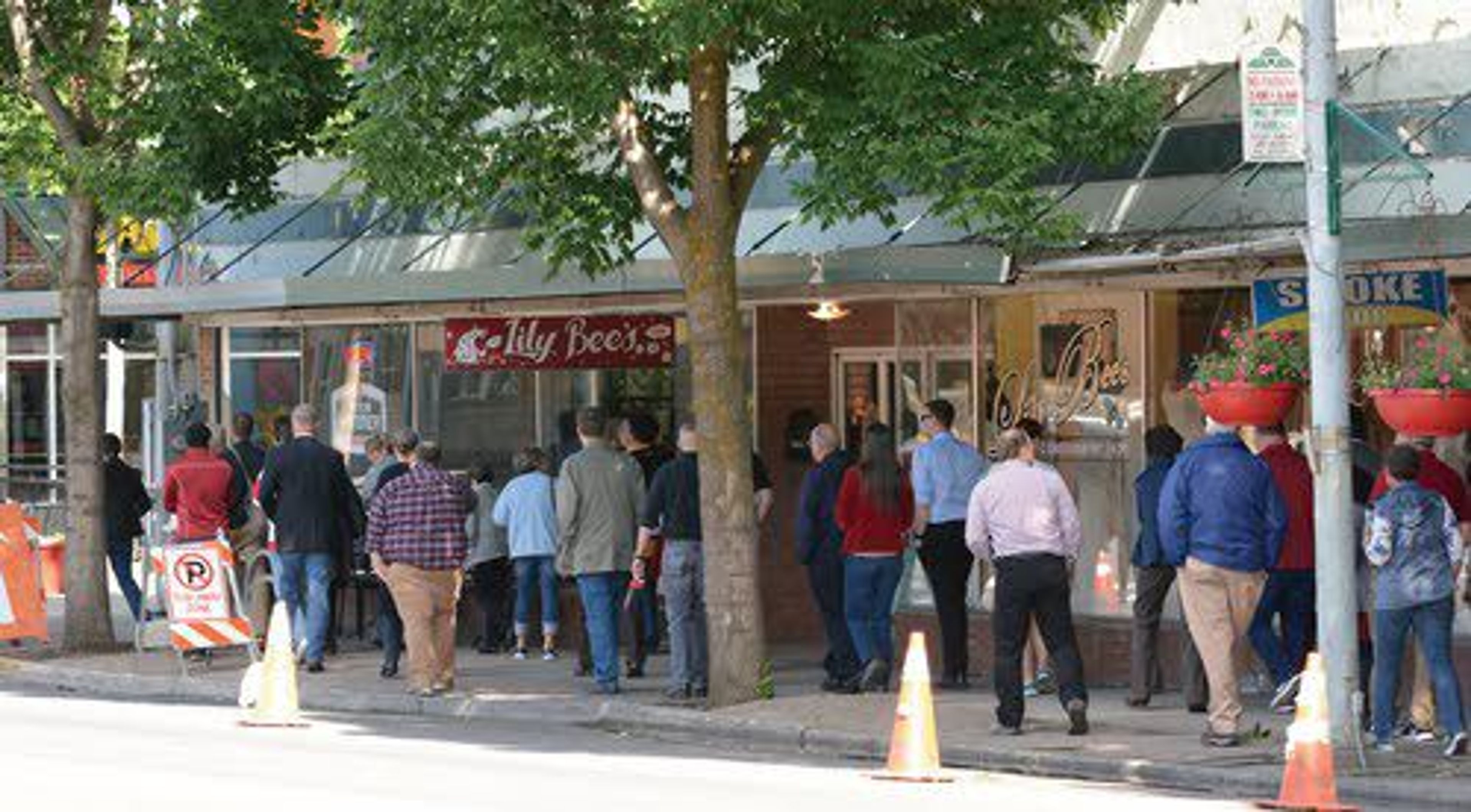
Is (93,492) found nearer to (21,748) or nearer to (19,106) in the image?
(19,106)

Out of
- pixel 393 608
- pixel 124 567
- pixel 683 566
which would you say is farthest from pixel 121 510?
pixel 683 566

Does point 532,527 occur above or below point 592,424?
below

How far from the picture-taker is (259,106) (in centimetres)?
2264

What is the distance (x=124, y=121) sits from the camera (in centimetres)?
2336

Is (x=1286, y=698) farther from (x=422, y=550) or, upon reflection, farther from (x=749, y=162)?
(x=422, y=550)

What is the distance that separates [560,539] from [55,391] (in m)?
26.4

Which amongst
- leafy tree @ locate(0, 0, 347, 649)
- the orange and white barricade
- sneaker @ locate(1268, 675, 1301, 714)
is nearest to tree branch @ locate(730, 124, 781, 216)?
sneaker @ locate(1268, 675, 1301, 714)

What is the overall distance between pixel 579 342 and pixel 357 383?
132 inches

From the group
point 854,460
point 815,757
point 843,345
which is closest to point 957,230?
point 854,460

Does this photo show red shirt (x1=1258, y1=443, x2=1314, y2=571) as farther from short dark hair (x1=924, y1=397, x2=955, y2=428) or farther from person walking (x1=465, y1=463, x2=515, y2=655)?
person walking (x1=465, y1=463, x2=515, y2=655)

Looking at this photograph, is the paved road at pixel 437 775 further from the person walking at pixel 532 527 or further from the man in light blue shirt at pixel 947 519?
the person walking at pixel 532 527

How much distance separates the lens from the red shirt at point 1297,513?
17.7m

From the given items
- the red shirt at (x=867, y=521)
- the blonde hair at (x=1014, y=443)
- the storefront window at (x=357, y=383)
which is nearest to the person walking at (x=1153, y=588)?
the blonde hair at (x=1014, y=443)

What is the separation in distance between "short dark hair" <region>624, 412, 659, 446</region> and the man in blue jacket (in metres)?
6.07
